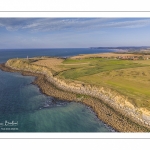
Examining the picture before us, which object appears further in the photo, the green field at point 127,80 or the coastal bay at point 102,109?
the green field at point 127,80

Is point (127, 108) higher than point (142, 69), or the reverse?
point (142, 69)

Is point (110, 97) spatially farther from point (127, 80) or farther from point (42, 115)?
point (42, 115)

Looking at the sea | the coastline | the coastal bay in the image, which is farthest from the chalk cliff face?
the sea

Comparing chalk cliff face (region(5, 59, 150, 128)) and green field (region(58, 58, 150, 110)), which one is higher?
green field (region(58, 58, 150, 110))

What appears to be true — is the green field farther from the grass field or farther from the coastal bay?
the coastal bay

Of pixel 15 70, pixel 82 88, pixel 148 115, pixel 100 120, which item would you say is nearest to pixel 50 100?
pixel 82 88

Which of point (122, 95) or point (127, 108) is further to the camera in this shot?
point (122, 95)

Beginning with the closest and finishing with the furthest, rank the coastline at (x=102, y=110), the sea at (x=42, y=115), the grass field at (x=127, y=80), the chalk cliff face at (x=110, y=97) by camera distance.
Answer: the sea at (x=42, y=115)
the coastline at (x=102, y=110)
the chalk cliff face at (x=110, y=97)
the grass field at (x=127, y=80)

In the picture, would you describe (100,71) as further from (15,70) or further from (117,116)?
(15,70)

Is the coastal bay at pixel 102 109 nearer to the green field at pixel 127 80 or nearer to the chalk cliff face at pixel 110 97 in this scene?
the chalk cliff face at pixel 110 97

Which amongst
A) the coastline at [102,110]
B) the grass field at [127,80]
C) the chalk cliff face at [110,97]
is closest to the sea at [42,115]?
the coastline at [102,110]
